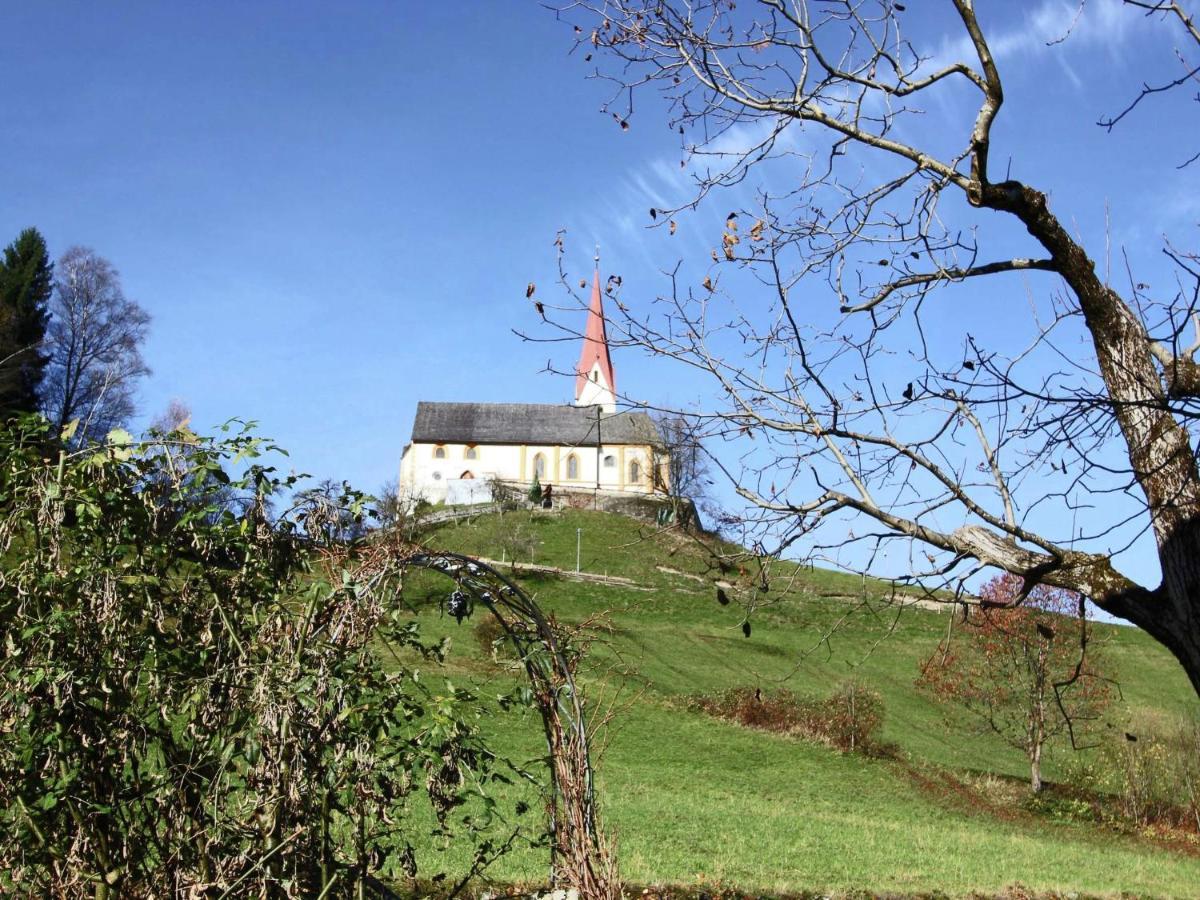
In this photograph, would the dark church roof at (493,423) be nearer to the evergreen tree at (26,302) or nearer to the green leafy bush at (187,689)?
the evergreen tree at (26,302)

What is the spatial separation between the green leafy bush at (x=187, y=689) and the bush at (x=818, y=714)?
18.2 meters

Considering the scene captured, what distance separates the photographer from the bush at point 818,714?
2148 cm

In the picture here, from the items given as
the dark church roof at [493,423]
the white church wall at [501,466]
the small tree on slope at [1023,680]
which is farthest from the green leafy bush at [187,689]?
the dark church roof at [493,423]

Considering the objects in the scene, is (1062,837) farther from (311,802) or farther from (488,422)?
(488,422)

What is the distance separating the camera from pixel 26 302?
140ft

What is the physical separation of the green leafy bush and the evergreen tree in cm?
3637

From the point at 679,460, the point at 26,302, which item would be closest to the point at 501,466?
the point at 26,302

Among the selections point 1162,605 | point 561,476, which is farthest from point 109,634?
point 561,476

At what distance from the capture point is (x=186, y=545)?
14.3 ft

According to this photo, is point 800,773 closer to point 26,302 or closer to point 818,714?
point 818,714

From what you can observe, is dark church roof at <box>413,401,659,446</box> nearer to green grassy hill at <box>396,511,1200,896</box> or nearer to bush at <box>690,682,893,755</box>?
green grassy hill at <box>396,511,1200,896</box>

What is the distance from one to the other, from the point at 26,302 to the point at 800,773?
38.9 metres

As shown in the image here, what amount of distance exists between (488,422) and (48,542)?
70.2m

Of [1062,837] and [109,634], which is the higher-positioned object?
[109,634]
